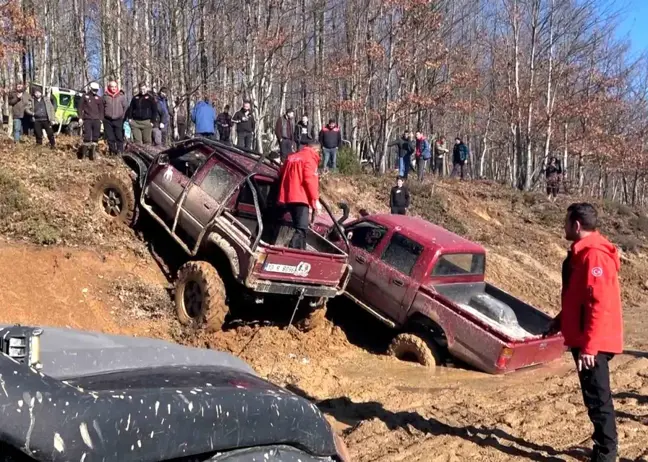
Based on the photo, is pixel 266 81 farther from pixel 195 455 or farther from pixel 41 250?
pixel 195 455

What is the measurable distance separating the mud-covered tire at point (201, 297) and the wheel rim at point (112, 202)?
241cm

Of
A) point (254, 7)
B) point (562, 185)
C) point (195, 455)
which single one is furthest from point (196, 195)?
point (562, 185)

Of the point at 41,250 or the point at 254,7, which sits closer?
the point at 41,250

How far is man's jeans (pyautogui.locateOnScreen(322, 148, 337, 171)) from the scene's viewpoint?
20250mm

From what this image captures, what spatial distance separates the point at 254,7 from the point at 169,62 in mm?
4584

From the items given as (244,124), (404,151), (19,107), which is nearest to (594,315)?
(244,124)

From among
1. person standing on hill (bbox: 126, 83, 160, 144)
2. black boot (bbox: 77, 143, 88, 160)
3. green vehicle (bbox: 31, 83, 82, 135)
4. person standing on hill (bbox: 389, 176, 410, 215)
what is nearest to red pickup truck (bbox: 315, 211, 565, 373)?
person standing on hill (bbox: 389, 176, 410, 215)

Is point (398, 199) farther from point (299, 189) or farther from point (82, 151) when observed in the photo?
point (82, 151)

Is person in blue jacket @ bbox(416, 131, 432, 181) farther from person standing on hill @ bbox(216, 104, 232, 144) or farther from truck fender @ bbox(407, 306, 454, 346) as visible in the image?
truck fender @ bbox(407, 306, 454, 346)

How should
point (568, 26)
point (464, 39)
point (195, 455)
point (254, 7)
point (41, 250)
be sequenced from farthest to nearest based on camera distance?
point (464, 39)
point (568, 26)
point (254, 7)
point (41, 250)
point (195, 455)

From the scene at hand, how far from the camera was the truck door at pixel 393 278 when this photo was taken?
10.2m

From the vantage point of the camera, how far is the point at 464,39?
44625mm

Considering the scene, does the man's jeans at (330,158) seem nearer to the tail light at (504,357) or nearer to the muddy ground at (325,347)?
the muddy ground at (325,347)

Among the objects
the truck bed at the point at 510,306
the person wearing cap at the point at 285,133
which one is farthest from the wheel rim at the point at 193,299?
the person wearing cap at the point at 285,133
